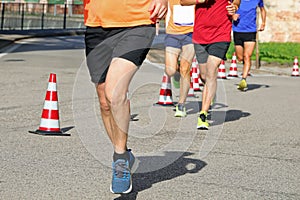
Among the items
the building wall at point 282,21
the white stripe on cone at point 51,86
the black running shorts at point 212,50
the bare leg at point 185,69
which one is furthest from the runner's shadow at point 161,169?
the building wall at point 282,21

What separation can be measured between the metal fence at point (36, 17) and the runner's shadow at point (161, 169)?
3260 cm

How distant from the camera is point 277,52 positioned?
26812mm

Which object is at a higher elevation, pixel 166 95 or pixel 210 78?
pixel 210 78

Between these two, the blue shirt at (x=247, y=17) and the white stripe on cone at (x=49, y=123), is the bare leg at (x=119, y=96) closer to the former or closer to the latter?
the white stripe on cone at (x=49, y=123)

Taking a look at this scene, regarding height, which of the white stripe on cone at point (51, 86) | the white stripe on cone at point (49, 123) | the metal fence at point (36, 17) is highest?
the white stripe on cone at point (51, 86)

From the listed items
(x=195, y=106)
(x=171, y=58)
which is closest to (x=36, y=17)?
(x=195, y=106)

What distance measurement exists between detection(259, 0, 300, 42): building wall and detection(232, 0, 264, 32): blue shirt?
16659mm

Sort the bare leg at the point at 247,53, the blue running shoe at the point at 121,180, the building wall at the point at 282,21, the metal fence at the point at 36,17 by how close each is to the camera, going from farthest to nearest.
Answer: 1. the metal fence at the point at 36,17
2. the building wall at the point at 282,21
3. the bare leg at the point at 247,53
4. the blue running shoe at the point at 121,180

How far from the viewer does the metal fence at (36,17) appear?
1686 inches

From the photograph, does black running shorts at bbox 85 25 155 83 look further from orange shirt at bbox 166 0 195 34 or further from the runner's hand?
orange shirt at bbox 166 0 195 34

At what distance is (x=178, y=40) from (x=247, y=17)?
413 centimetres

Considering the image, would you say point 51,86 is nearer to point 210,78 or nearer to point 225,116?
point 210,78

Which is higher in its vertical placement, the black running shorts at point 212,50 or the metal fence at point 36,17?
the black running shorts at point 212,50

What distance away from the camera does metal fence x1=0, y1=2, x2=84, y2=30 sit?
42819 millimetres
